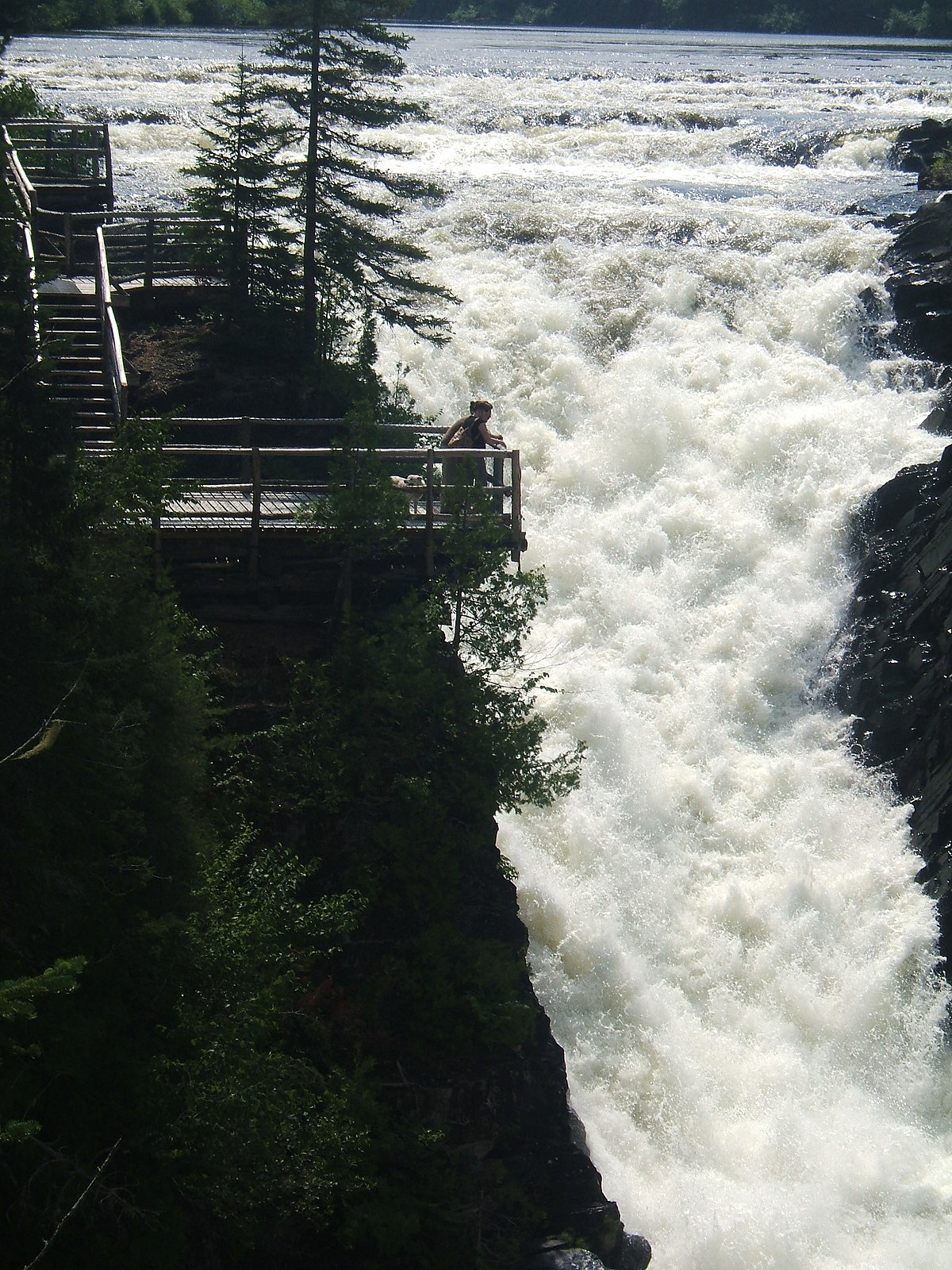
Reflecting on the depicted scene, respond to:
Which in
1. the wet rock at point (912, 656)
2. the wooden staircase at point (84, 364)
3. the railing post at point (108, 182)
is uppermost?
the railing post at point (108, 182)

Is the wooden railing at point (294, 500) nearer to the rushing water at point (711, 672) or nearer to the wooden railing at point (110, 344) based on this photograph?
the wooden railing at point (110, 344)

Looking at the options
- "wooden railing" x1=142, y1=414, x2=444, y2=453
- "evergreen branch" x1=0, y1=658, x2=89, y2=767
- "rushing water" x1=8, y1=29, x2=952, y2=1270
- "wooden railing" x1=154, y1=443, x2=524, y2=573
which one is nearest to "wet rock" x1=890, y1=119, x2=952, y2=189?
"rushing water" x1=8, y1=29, x2=952, y2=1270

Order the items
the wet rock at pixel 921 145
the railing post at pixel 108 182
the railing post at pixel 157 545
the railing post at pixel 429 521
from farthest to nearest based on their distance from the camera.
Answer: the wet rock at pixel 921 145 → the railing post at pixel 108 182 → the railing post at pixel 429 521 → the railing post at pixel 157 545

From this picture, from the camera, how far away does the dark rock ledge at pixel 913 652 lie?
62.1 feet

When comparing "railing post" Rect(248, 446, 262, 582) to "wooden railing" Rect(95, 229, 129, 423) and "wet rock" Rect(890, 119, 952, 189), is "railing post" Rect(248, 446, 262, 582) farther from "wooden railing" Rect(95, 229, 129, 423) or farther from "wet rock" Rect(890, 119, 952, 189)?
A: "wet rock" Rect(890, 119, 952, 189)

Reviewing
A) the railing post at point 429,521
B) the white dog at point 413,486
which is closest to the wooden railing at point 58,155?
the white dog at point 413,486

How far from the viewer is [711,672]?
68.9 ft

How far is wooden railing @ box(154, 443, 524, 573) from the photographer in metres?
16.8

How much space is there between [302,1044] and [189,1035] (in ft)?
7.11

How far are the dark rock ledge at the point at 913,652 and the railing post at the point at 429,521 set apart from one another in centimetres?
692

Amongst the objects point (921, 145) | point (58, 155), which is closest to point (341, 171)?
point (58, 155)

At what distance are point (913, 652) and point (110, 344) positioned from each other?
11365 millimetres

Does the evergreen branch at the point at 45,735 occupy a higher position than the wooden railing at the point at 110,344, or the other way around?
the wooden railing at the point at 110,344

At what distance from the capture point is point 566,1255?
1451 centimetres
